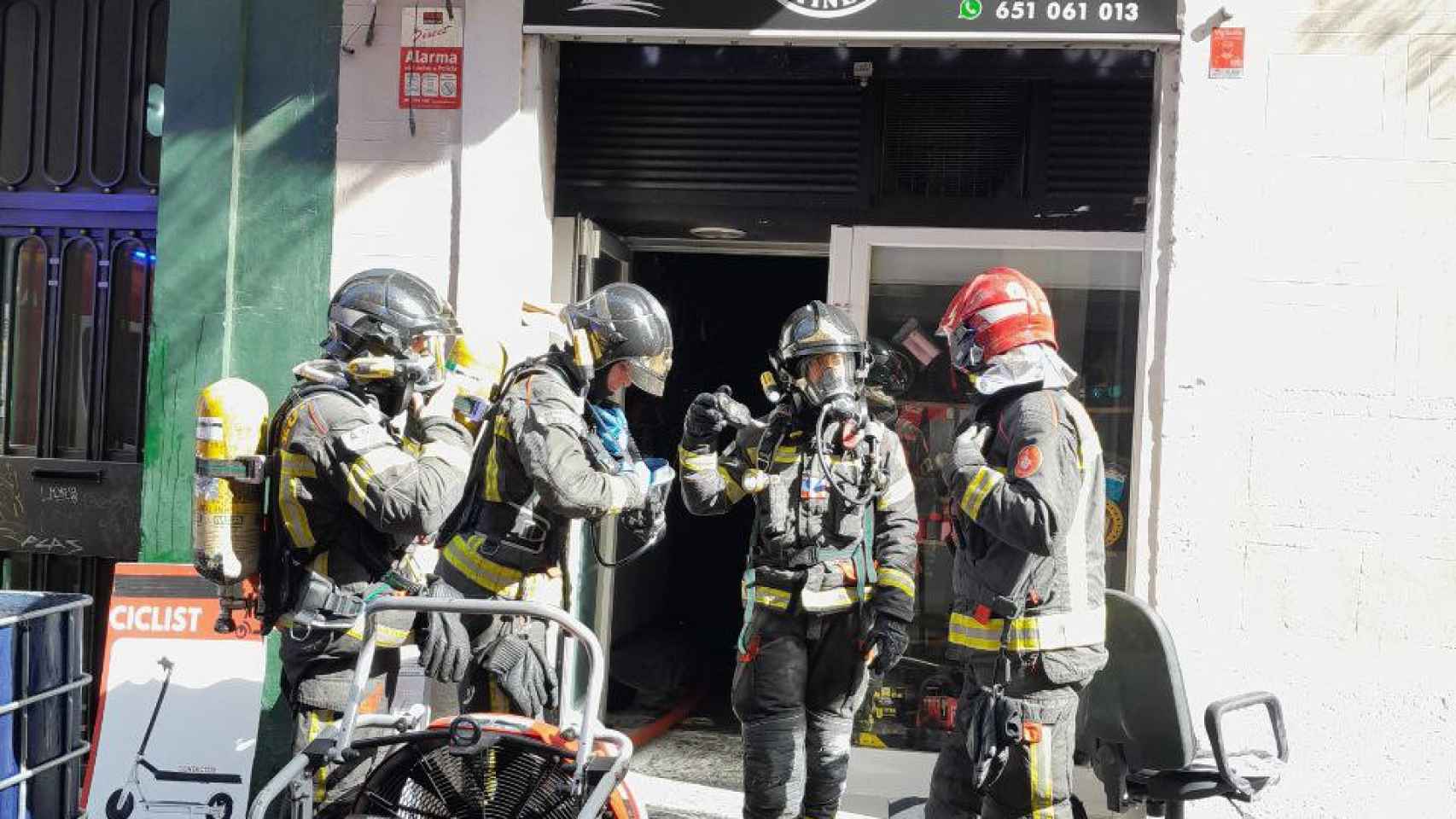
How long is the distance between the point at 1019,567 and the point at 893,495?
0.97 meters

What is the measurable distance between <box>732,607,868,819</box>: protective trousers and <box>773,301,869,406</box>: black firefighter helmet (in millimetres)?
815

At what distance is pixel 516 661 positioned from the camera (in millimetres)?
4367

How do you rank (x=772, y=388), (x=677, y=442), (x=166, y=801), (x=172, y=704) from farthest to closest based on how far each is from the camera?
1. (x=677, y=442)
2. (x=172, y=704)
3. (x=166, y=801)
4. (x=772, y=388)

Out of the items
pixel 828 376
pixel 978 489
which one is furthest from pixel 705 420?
pixel 978 489

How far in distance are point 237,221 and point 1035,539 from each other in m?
4.21

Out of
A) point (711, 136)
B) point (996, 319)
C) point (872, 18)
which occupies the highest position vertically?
point (872, 18)

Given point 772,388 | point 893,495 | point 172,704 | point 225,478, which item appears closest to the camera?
point 225,478

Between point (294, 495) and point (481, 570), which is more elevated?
point (294, 495)

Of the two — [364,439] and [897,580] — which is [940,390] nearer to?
[897,580]

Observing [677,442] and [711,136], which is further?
[677,442]

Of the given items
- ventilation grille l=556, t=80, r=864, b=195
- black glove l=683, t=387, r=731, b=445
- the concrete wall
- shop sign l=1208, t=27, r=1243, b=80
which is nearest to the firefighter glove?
black glove l=683, t=387, r=731, b=445

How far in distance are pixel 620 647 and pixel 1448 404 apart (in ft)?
13.8

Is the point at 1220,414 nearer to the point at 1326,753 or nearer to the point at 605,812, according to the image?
the point at 1326,753

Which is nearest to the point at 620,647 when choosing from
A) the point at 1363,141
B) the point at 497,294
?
the point at 497,294
